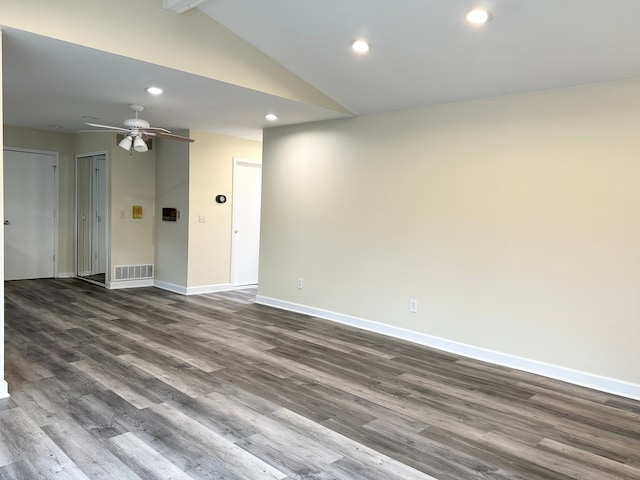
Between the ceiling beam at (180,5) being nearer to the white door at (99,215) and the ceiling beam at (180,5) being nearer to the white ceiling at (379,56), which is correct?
the white ceiling at (379,56)

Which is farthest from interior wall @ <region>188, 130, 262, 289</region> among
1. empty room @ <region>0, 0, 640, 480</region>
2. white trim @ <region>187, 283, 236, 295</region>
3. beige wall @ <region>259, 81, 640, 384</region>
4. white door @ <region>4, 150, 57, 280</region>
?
white door @ <region>4, 150, 57, 280</region>

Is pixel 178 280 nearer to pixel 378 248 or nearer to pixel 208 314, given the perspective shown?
pixel 208 314

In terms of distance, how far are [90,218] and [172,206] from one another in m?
1.69

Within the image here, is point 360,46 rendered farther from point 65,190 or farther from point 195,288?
point 65,190

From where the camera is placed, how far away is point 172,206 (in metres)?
7.00

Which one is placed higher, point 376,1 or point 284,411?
point 376,1

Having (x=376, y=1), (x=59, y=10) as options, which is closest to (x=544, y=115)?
(x=376, y=1)

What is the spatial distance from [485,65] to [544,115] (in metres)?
0.68

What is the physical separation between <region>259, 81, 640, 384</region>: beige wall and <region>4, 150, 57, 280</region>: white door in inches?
171

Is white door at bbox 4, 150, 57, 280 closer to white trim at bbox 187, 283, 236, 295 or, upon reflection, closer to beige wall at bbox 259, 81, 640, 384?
white trim at bbox 187, 283, 236, 295

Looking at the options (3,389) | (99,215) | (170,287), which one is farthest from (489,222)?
(99,215)

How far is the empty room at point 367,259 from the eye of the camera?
8.73ft

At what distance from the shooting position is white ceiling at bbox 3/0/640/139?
3.11 metres

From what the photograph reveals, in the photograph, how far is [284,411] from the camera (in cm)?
299
